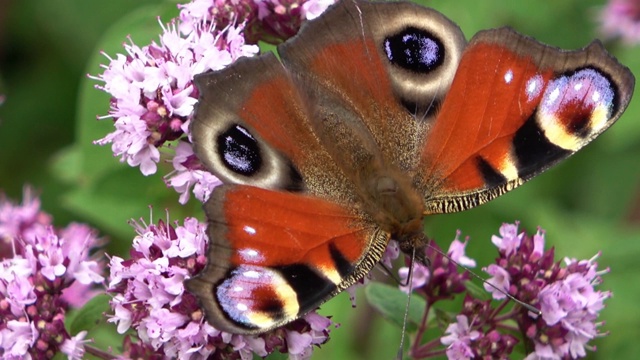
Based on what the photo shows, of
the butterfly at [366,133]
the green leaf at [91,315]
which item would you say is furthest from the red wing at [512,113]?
the green leaf at [91,315]

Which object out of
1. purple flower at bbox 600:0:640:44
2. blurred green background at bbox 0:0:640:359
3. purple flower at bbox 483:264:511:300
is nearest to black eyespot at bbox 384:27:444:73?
purple flower at bbox 483:264:511:300

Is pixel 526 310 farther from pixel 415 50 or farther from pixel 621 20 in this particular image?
pixel 621 20

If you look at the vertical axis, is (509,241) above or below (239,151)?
above

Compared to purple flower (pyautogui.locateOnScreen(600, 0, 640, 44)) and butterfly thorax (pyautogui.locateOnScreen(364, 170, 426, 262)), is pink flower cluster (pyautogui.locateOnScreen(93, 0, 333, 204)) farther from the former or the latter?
purple flower (pyautogui.locateOnScreen(600, 0, 640, 44))

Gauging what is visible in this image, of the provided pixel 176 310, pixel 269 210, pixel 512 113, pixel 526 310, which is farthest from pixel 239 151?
pixel 526 310

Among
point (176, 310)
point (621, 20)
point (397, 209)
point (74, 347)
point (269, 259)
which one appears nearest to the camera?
point (269, 259)

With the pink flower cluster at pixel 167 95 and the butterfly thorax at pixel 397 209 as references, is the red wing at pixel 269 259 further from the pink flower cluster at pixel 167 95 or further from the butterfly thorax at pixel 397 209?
the pink flower cluster at pixel 167 95

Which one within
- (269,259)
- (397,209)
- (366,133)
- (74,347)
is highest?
(366,133)
